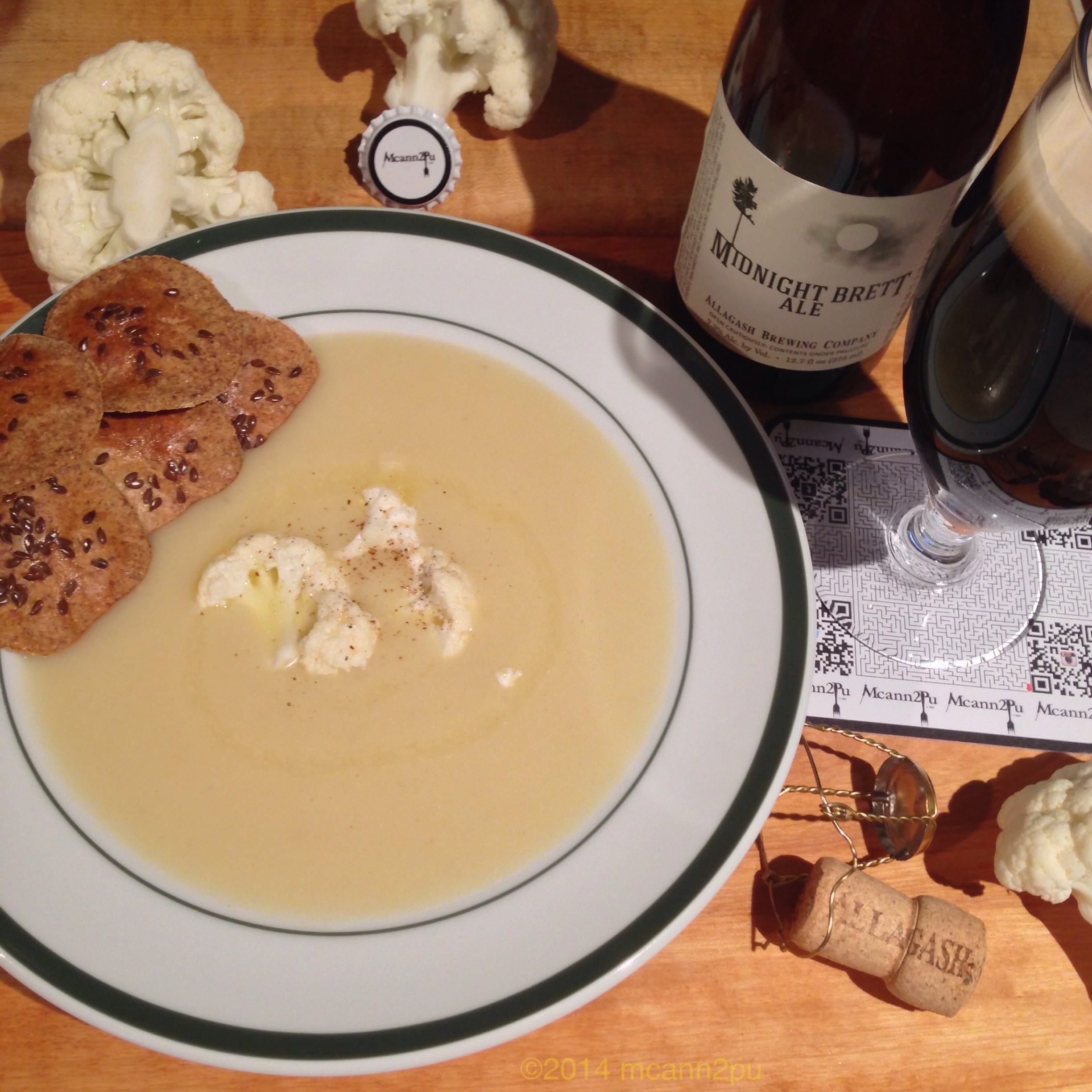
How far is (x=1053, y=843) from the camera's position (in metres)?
0.86

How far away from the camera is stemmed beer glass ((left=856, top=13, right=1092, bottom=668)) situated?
0.64 m

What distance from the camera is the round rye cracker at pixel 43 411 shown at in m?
0.88

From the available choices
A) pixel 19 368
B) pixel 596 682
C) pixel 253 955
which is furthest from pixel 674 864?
pixel 19 368

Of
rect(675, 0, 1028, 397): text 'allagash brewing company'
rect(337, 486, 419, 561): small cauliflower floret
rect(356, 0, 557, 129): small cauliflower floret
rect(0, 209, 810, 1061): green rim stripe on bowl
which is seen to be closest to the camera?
rect(0, 209, 810, 1061): green rim stripe on bowl

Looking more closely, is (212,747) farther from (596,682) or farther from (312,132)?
(312,132)

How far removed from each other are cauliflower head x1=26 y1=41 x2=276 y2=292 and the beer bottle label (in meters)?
0.63

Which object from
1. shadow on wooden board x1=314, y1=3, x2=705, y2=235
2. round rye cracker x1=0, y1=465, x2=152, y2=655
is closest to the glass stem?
shadow on wooden board x1=314, y1=3, x2=705, y2=235

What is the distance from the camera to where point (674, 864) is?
0.84 meters

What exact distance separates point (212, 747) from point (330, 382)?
0.43 metres

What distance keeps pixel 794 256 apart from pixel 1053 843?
613mm

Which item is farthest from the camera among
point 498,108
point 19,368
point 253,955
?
point 498,108

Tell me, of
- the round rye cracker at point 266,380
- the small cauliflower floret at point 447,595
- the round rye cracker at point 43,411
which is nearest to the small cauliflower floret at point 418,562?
the small cauliflower floret at point 447,595

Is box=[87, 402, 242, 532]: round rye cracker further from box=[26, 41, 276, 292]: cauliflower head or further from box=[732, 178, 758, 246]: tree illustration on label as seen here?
box=[732, 178, 758, 246]: tree illustration on label

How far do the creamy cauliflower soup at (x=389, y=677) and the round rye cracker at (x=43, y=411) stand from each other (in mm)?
134
